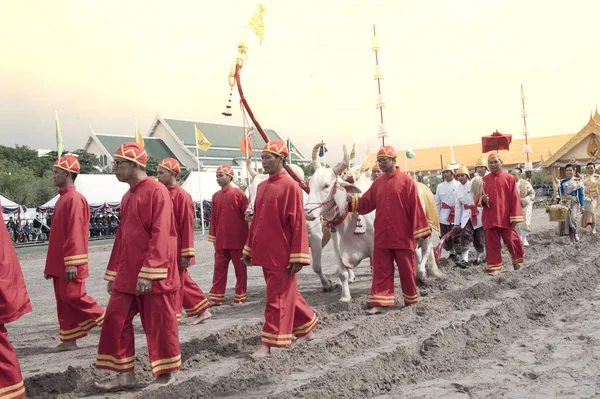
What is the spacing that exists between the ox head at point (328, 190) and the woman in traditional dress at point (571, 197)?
27.3 ft

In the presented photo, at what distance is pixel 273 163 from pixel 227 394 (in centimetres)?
218

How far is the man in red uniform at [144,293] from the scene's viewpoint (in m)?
4.32

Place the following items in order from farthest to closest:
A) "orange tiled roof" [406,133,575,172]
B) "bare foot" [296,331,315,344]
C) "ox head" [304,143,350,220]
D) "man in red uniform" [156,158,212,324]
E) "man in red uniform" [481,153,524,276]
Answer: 1. "orange tiled roof" [406,133,575,172]
2. "man in red uniform" [481,153,524,276]
3. "ox head" [304,143,350,220]
4. "man in red uniform" [156,158,212,324]
5. "bare foot" [296,331,315,344]

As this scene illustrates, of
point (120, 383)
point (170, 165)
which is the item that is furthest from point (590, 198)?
point (120, 383)

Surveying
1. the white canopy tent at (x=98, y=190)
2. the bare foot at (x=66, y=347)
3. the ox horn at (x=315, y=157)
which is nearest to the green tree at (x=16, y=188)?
the white canopy tent at (x=98, y=190)

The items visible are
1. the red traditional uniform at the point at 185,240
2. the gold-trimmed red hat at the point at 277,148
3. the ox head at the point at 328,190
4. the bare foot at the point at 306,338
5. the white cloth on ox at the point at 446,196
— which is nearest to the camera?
the gold-trimmed red hat at the point at 277,148

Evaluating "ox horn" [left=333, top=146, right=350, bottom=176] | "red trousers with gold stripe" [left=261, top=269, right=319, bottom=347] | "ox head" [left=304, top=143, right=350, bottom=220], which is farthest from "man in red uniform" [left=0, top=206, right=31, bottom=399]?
"ox horn" [left=333, top=146, right=350, bottom=176]

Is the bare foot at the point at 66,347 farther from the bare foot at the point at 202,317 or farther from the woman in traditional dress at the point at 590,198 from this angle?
the woman in traditional dress at the point at 590,198

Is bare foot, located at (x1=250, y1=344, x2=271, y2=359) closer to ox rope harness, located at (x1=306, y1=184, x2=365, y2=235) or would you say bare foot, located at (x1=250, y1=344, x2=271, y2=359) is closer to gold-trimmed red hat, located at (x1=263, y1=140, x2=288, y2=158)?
gold-trimmed red hat, located at (x1=263, y1=140, x2=288, y2=158)

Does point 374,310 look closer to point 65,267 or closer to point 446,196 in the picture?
point 65,267

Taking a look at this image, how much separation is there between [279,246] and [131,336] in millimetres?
1550

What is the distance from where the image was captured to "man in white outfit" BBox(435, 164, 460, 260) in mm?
11375

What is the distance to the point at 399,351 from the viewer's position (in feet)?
16.2

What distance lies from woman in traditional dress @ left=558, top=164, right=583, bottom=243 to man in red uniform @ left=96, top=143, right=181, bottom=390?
1152 centimetres
